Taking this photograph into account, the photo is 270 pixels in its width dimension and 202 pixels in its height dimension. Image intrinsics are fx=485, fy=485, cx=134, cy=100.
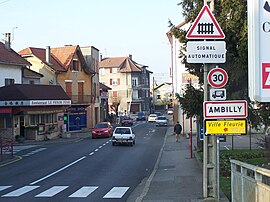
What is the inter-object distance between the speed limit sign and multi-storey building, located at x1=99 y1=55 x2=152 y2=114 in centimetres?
9200

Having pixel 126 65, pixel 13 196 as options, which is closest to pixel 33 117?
pixel 13 196

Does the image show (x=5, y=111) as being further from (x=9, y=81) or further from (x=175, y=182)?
(x=175, y=182)

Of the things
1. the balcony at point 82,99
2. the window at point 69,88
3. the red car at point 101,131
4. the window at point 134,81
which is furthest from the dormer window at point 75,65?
the window at point 134,81

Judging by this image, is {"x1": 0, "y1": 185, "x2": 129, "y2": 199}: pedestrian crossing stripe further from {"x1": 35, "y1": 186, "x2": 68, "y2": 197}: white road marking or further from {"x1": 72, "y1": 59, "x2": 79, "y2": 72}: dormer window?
{"x1": 72, "y1": 59, "x2": 79, "y2": 72}: dormer window

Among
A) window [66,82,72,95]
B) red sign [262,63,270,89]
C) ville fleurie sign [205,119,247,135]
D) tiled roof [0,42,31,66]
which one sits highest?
tiled roof [0,42,31,66]

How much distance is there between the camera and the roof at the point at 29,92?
43.1 meters

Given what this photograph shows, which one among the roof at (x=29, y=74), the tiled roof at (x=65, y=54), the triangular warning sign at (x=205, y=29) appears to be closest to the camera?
the triangular warning sign at (x=205, y=29)

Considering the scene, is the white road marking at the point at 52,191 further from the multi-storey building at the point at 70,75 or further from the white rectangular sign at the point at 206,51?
the multi-storey building at the point at 70,75

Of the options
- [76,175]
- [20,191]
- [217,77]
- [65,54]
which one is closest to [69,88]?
[65,54]

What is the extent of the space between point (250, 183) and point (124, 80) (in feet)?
320

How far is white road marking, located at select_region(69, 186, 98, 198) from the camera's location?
15352 millimetres

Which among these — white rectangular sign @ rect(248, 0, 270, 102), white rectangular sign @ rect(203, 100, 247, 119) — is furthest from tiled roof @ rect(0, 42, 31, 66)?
white rectangular sign @ rect(248, 0, 270, 102)

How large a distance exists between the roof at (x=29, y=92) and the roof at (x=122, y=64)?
2168 inches

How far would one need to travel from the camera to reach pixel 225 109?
10.9 m
